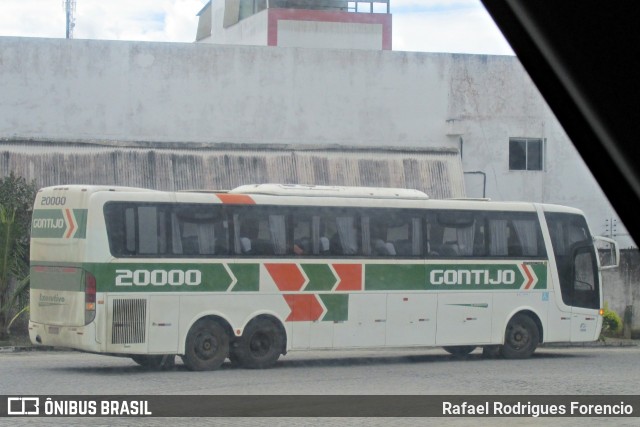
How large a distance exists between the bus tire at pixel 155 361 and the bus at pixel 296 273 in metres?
0.02

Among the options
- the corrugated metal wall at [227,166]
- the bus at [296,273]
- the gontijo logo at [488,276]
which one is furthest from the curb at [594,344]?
the corrugated metal wall at [227,166]

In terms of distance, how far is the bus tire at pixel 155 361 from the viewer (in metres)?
16.6

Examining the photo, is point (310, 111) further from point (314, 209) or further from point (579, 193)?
point (314, 209)

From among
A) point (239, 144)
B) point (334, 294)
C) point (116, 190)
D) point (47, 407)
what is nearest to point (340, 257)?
point (334, 294)

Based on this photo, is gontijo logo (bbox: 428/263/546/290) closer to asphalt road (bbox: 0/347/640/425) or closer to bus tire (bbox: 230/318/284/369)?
asphalt road (bbox: 0/347/640/425)

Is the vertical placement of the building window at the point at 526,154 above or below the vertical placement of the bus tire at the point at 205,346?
above

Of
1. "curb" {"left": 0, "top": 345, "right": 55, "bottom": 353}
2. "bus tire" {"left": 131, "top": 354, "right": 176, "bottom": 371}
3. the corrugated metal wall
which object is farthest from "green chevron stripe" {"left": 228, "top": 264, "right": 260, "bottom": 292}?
the corrugated metal wall

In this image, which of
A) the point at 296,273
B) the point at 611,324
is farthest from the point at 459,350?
the point at 611,324

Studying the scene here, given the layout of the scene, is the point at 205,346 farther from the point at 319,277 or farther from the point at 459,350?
the point at 459,350

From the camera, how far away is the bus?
619 inches

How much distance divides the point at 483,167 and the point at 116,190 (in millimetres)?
15709

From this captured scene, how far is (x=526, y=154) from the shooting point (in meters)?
30.2

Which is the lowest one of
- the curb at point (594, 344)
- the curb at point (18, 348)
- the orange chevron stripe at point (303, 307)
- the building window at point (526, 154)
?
the curb at point (594, 344)

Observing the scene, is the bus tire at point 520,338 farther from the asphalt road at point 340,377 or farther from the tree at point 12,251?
the tree at point 12,251
